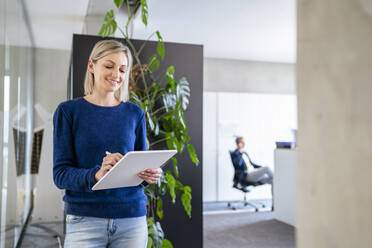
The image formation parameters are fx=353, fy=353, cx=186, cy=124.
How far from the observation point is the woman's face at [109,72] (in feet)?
4.75

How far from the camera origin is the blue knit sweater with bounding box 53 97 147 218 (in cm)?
133

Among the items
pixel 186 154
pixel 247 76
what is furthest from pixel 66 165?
pixel 247 76

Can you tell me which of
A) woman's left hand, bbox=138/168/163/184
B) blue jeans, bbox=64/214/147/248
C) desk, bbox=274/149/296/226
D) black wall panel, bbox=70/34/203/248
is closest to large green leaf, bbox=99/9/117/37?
black wall panel, bbox=70/34/203/248

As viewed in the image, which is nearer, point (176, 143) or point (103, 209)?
point (103, 209)

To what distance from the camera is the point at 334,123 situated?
1.25 feet

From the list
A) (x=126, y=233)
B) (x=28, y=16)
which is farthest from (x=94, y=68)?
(x=28, y=16)

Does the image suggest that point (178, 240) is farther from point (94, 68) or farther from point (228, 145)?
point (228, 145)

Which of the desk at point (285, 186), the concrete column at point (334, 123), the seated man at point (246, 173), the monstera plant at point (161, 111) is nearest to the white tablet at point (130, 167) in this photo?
the concrete column at point (334, 123)

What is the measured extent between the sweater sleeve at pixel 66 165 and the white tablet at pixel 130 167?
6 cm

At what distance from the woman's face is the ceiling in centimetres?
275

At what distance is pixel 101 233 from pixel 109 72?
63 cm

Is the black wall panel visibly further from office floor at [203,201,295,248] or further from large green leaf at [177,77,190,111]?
office floor at [203,201,295,248]

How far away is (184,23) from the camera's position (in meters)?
5.08

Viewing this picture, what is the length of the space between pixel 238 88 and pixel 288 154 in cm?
287
